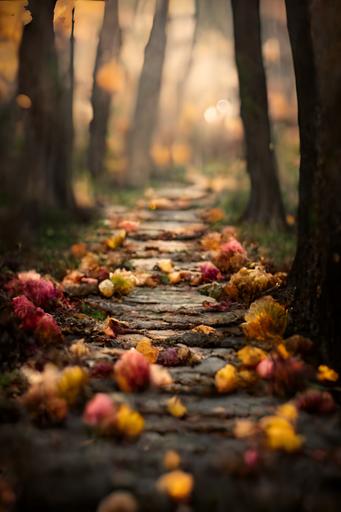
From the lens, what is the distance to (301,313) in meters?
4.73

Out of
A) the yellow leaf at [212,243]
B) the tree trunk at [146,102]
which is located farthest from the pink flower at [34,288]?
the tree trunk at [146,102]

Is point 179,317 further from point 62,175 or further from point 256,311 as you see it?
point 62,175

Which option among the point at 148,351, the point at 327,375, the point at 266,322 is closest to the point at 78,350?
the point at 148,351

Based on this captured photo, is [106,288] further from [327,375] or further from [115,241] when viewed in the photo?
[327,375]

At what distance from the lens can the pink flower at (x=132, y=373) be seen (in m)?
3.89

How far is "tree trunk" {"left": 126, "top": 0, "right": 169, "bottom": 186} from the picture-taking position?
664 inches

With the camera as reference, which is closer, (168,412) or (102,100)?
(168,412)

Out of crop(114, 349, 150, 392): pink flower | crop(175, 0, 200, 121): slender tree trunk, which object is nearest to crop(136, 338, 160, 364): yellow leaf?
crop(114, 349, 150, 392): pink flower

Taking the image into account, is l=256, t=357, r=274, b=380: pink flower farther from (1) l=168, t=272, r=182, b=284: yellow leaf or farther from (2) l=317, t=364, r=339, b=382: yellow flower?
(1) l=168, t=272, r=182, b=284: yellow leaf

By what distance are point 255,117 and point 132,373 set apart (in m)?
7.01

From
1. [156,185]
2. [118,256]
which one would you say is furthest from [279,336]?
[156,185]

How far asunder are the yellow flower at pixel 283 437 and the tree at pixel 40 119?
6.85 m

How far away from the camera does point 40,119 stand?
9039 millimetres

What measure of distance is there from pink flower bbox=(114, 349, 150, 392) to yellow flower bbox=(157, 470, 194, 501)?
1.08 metres
